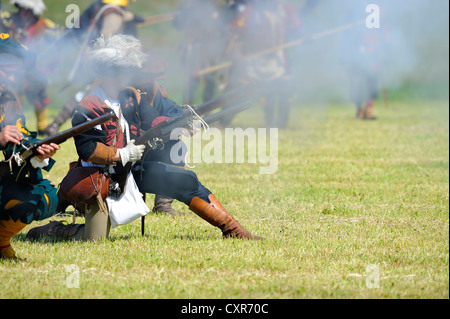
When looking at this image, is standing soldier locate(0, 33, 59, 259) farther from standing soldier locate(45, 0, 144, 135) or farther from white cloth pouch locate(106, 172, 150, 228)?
standing soldier locate(45, 0, 144, 135)

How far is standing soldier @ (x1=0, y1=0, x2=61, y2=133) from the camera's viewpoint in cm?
1080

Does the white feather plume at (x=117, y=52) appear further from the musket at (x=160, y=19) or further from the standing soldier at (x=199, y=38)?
the musket at (x=160, y=19)

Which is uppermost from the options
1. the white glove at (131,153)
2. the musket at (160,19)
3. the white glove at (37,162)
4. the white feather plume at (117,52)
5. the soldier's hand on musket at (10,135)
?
the musket at (160,19)

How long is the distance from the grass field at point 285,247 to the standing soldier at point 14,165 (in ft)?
1.00

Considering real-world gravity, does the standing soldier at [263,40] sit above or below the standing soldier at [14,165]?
above

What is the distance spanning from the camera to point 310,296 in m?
3.39

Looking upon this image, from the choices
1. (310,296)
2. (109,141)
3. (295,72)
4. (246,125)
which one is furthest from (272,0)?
(310,296)

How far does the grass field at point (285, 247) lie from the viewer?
3.53m

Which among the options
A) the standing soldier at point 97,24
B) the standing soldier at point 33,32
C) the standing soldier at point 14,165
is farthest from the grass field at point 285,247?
the standing soldier at point 33,32

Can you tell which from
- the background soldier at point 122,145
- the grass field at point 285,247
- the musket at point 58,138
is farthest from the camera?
the background soldier at point 122,145

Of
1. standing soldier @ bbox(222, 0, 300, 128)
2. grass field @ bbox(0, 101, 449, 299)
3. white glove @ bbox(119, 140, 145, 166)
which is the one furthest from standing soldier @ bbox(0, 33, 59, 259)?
standing soldier @ bbox(222, 0, 300, 128)
